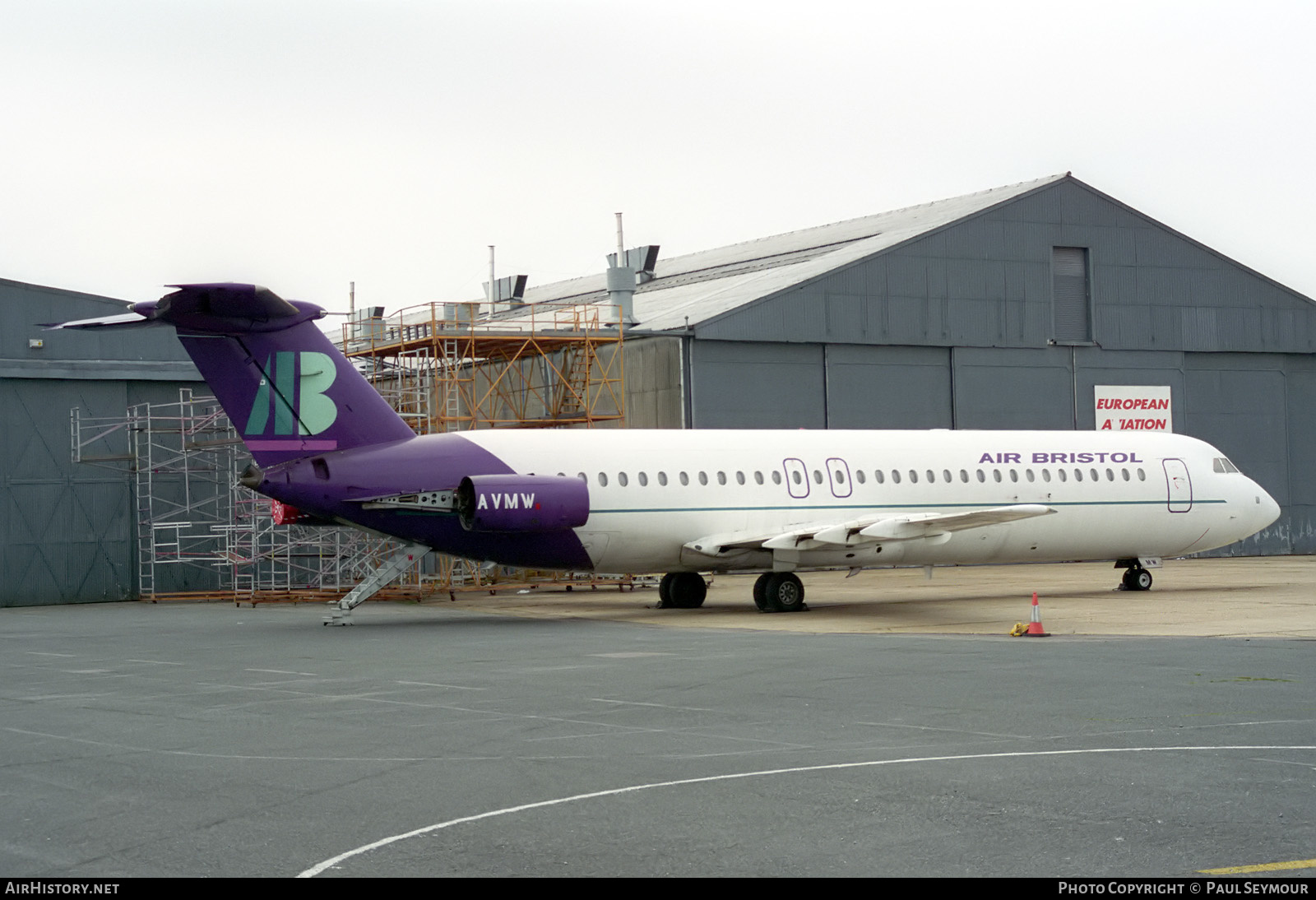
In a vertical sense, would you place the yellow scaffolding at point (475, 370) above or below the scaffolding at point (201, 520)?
above

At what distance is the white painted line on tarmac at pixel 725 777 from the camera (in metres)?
8.85

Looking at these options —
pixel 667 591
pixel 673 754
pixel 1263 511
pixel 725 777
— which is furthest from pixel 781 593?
pixel 725 777

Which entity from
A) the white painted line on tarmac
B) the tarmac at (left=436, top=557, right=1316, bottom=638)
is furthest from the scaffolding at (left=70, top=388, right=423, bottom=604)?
the white painted line on tarmac

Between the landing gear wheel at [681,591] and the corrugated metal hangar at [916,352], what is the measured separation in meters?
12.6

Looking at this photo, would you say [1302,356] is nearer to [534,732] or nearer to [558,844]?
[534,732]

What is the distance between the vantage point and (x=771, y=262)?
56.4 metres

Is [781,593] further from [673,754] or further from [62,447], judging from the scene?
[62,447]

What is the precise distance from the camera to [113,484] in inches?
1672

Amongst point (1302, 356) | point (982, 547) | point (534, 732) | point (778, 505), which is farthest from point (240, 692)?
point (1302, 356)

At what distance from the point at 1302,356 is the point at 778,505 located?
106 ft

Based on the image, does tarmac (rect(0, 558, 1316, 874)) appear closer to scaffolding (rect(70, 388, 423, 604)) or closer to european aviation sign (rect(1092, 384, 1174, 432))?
scaffolding (rect(70, 388, 423, 604))

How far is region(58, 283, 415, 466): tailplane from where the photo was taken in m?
25.7

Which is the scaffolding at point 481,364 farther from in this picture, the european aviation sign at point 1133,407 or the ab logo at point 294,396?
the european aviation sign at point 1133,407

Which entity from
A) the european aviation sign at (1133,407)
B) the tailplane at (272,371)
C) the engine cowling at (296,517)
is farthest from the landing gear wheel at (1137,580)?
the engine cowling at (296,517)
